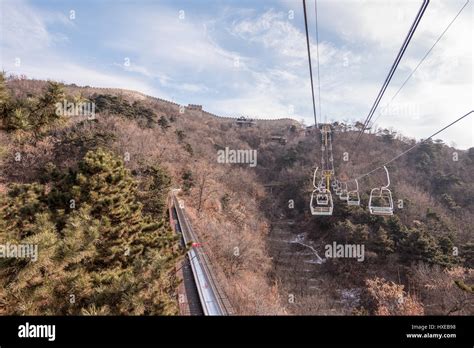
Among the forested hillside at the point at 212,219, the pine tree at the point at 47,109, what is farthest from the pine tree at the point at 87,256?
the pine tree at the point at 47,109

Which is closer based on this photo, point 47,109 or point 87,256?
point 47,109

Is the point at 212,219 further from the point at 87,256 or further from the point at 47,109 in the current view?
the point at 47,109

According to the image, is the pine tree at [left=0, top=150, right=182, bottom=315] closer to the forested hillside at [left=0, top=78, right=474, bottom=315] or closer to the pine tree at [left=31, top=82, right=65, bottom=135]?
the forested hillside at [left=0, top=78, right=474, bottom=315]

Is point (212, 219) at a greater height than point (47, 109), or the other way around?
point (47, 109)

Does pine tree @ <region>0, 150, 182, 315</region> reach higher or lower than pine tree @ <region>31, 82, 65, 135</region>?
lower

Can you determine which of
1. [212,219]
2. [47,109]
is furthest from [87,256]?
[212,219]

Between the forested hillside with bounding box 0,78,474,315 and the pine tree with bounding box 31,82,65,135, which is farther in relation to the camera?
the forested hillside with bounding box 0,78,474,315

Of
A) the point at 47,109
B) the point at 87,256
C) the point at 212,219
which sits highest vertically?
the point at 47,109

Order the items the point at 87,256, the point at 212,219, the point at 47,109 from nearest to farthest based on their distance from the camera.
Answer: the point at 47,109, the point at 87,256, the point at 212,219

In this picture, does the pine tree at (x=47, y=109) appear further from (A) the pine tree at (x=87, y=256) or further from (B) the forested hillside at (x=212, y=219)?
(A) the pine tree at (x=87, y=256)

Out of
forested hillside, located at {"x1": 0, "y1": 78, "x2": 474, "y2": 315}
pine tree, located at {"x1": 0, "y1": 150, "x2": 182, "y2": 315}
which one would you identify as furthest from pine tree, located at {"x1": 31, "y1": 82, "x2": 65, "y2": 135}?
pine tree, located at {"x1": 0, "y1": 150, "x2": 182, "y2": 315}
